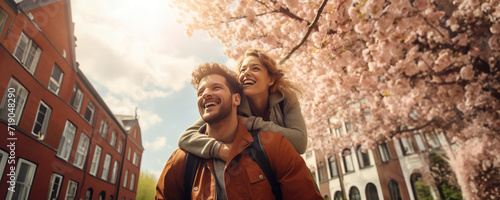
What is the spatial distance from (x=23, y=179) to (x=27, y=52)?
6741mm

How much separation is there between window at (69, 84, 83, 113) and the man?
20.8 meters

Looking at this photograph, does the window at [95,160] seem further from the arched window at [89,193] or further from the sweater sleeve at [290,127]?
the sweater sleeve at [290,127]

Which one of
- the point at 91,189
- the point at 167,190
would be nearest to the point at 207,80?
the point at 167,190

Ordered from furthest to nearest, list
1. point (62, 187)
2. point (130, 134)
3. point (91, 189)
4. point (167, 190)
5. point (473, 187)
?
point (130, 134), point (91, 189), point (62, 187), point (473, 187), point (167, 190)

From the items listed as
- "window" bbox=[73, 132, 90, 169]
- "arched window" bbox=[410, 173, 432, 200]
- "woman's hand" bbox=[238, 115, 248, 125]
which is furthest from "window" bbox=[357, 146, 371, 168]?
"window" bbox=[73, 132, 90, 169]

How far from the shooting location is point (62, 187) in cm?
1609

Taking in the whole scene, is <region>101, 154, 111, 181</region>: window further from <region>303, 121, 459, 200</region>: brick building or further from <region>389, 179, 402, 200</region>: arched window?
<region>389, 179, 402, 200</region>: arched window

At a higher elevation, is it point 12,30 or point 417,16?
point 12,30

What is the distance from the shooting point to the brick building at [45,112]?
11086 mm

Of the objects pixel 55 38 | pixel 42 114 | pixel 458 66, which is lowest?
pixel 458 66

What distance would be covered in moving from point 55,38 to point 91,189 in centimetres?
1281

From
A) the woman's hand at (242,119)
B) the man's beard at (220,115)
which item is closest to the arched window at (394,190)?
the woman's hand at (242,119)

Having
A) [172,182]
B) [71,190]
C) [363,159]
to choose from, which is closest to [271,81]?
[172,182]

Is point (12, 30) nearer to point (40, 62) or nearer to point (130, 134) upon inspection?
point (40, 62)
